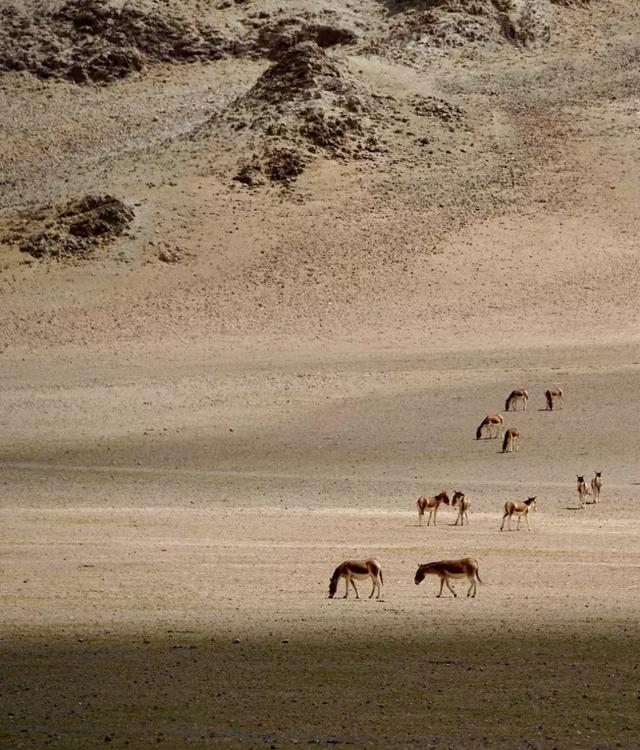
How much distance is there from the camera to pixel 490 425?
2838cm

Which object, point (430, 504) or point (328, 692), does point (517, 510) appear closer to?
point (430, 504)

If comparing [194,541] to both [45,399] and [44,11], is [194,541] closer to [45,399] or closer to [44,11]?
[45,399]

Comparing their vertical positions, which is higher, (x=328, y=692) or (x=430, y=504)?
(x=430, y=504)

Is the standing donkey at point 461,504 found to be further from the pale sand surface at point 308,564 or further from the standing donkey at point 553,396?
the standing donkey at point 553,396

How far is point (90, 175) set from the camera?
54000 millimetres

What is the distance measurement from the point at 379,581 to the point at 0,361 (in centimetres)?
2716

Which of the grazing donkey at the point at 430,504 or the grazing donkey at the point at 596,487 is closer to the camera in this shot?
the grazing donkey at the point at 430,504

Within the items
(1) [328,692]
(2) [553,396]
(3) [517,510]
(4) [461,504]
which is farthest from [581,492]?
(1) [328,692]

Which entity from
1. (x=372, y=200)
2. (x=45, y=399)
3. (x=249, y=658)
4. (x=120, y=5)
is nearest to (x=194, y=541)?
(x=249, y=658)

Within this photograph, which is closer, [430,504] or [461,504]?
[461,504]

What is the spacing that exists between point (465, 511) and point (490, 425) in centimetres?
897

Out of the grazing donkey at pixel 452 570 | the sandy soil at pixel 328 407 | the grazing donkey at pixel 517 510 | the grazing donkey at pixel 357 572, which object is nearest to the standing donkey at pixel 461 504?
the sandy soil at pixel 328 407

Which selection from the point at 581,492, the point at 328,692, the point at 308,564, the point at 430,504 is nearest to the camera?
the point at 328,692

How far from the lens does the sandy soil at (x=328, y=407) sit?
439 inches
